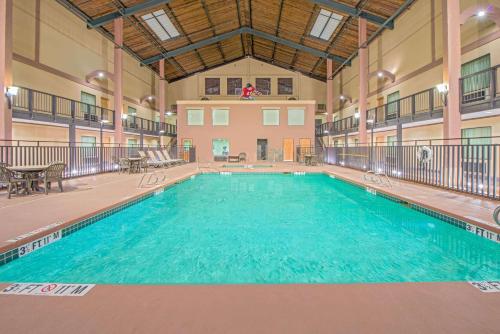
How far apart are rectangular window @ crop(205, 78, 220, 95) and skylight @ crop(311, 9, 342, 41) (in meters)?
10.2

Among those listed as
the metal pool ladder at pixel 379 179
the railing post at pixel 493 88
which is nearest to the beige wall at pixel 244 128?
the metal pool ladder at pixel 379 179

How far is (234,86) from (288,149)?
821 centimetres

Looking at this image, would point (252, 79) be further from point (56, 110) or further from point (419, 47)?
point (56, 110)

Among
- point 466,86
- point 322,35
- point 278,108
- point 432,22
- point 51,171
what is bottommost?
point 51,171

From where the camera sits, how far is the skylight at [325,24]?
47.8 feet

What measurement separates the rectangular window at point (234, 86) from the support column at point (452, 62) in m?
18.0

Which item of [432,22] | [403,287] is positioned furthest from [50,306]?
[432,22]

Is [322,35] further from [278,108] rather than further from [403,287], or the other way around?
[403,287]

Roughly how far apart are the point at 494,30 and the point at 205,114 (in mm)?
15377

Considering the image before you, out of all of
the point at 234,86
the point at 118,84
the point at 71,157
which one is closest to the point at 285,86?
the point at 234,86

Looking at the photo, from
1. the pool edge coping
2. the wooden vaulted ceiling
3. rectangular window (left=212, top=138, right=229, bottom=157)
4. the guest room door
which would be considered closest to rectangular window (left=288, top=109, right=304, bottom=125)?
the guest room door

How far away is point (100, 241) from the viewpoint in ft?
11.9

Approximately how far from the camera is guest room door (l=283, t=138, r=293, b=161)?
20.2 metres

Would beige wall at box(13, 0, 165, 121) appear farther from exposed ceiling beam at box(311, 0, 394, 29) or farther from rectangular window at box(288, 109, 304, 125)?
rectangular window at box(288, 109, 304, 125)
